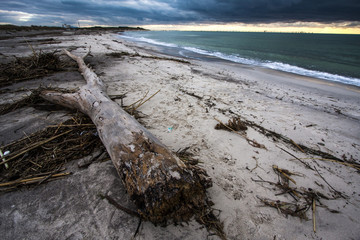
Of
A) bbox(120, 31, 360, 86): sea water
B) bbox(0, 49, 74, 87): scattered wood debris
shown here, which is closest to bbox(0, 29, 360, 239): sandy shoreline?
bbox(0, 49, 74, 87): scattered wood debris

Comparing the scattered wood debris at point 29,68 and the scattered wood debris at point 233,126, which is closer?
the scattered wood debris at point 233,126

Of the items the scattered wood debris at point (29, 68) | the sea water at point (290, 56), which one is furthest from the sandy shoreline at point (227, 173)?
the sea water at point (290, 56)

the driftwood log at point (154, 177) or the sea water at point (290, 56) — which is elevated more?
the sea water at point (290, 56)

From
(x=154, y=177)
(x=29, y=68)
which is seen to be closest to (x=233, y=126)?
(x=154, y=177)

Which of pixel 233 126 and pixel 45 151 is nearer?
pixel 45 151

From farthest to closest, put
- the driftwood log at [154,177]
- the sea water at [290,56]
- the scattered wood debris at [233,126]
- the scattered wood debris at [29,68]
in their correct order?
the sea water at [290,56]
the scattered wood debris at [29,68]
the scattered wood debris at [233,126]
the driftwood log at [154,177]

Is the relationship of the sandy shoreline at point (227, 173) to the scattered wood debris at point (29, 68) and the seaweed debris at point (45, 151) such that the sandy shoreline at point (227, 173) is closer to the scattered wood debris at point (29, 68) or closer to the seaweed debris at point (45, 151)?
the seaweed debris at point (45, 151)

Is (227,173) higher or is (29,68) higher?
(29,68)

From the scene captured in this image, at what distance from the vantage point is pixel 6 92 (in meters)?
4.14

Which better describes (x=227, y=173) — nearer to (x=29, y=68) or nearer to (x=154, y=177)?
(x=154, y=177)

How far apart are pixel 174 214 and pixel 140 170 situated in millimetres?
543

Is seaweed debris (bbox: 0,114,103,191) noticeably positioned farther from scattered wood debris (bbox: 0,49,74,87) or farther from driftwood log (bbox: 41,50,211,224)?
scattered wood debris (bbox: 0,49,74,87)

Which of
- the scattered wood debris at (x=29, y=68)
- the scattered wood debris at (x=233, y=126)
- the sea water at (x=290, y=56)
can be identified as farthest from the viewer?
the sea water at (x=290, y=56)

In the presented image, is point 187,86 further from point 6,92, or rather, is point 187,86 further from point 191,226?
point 6,92
